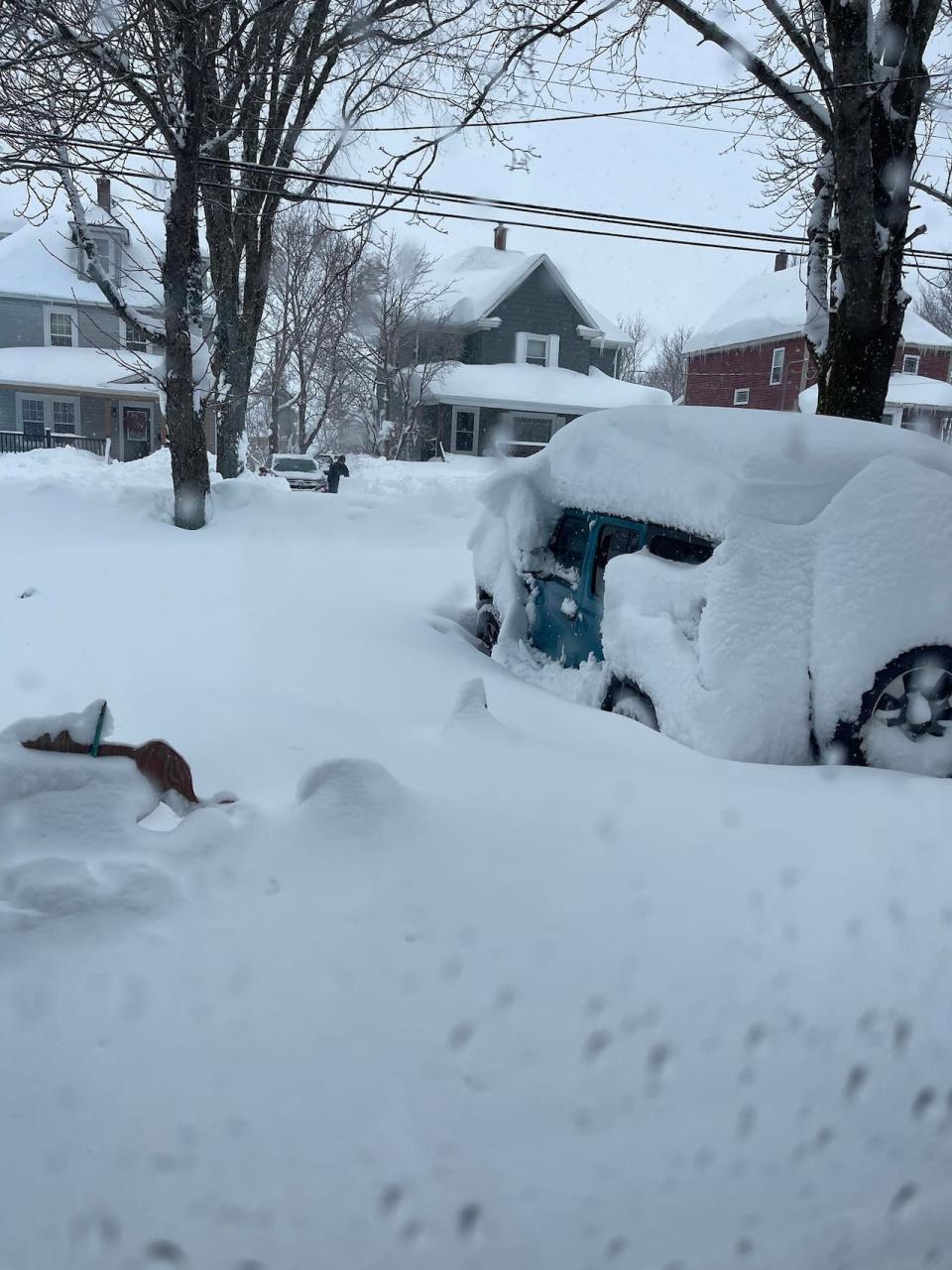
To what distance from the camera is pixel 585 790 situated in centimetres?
404

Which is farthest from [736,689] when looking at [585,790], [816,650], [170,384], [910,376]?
[910,376]

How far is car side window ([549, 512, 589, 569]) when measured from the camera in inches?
274

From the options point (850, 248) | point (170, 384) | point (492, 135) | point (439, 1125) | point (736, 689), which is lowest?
point (439, 1125)

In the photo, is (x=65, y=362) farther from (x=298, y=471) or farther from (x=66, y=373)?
(x=298, y=471)

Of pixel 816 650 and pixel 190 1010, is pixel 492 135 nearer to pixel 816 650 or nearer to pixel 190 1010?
pixel 816 650

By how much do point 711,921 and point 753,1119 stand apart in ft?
2.35

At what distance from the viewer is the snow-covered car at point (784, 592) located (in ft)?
15.5

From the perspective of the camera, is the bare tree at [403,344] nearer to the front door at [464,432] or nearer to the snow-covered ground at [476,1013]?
the front door at [464,432]

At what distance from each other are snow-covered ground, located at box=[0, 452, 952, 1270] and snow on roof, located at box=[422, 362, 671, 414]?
95.1 ft

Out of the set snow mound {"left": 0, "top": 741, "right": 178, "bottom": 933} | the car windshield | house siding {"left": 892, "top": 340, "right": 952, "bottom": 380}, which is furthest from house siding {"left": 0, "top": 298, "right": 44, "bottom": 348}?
snow mound {"left": 0, "top": 741, "right": 178, "bottom": 933}

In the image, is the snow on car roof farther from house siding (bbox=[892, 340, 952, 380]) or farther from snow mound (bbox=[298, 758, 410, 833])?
house siding (bbox=[892, 340, 952, 380])

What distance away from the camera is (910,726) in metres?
4.79

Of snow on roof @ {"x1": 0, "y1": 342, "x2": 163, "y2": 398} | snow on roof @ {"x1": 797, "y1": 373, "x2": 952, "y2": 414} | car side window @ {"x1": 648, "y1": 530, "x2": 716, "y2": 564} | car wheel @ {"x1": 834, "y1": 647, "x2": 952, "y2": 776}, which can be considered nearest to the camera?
car wheel @ {"x1": 834, "y1": 647, "x2": 952, "y2": 776}

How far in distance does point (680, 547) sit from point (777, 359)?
3118 centimetres
